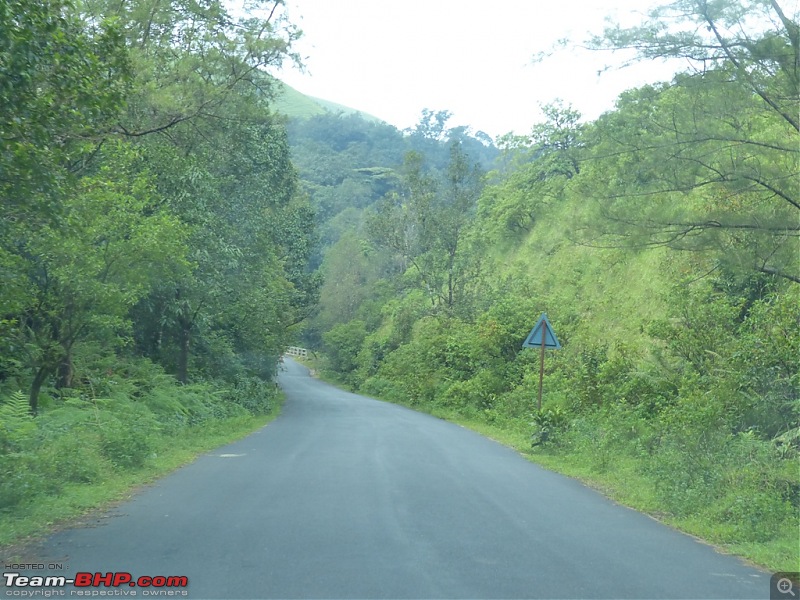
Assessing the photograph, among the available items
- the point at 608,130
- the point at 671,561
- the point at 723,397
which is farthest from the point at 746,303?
the point at 671,561

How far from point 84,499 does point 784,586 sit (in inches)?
324

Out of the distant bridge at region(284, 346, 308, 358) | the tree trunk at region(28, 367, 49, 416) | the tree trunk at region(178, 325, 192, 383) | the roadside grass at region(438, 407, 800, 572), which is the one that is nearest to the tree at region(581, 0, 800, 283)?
the roadside grass at region(438, 407, 800, 572)

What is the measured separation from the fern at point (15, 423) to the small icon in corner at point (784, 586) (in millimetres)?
9775

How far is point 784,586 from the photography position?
746 cm

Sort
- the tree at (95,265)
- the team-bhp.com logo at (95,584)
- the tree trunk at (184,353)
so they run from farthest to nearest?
1. the tree trunk at (184,353)
2. the tree at (95,265)
3. the team-bhp.com logo at (95,584)

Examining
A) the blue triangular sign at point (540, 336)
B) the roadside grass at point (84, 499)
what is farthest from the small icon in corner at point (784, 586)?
the blue triangular sign at point (540, 336)

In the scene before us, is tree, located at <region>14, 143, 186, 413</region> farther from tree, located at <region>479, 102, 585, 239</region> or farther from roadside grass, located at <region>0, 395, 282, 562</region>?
tree, located at <region>479, 102, 585, 239</region>

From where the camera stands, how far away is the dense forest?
10289 millimetres

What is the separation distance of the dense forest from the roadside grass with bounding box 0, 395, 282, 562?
246 mm

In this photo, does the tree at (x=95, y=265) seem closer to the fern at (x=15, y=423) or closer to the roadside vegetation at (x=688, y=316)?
the fern at (x=15, y=423)

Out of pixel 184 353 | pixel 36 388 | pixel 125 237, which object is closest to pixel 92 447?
pixel 36 388

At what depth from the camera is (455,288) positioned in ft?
146

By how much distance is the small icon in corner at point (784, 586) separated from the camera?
7152 millimetres

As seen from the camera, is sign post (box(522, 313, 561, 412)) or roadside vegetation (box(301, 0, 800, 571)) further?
sign post (box(522, 313, 561, 412))
